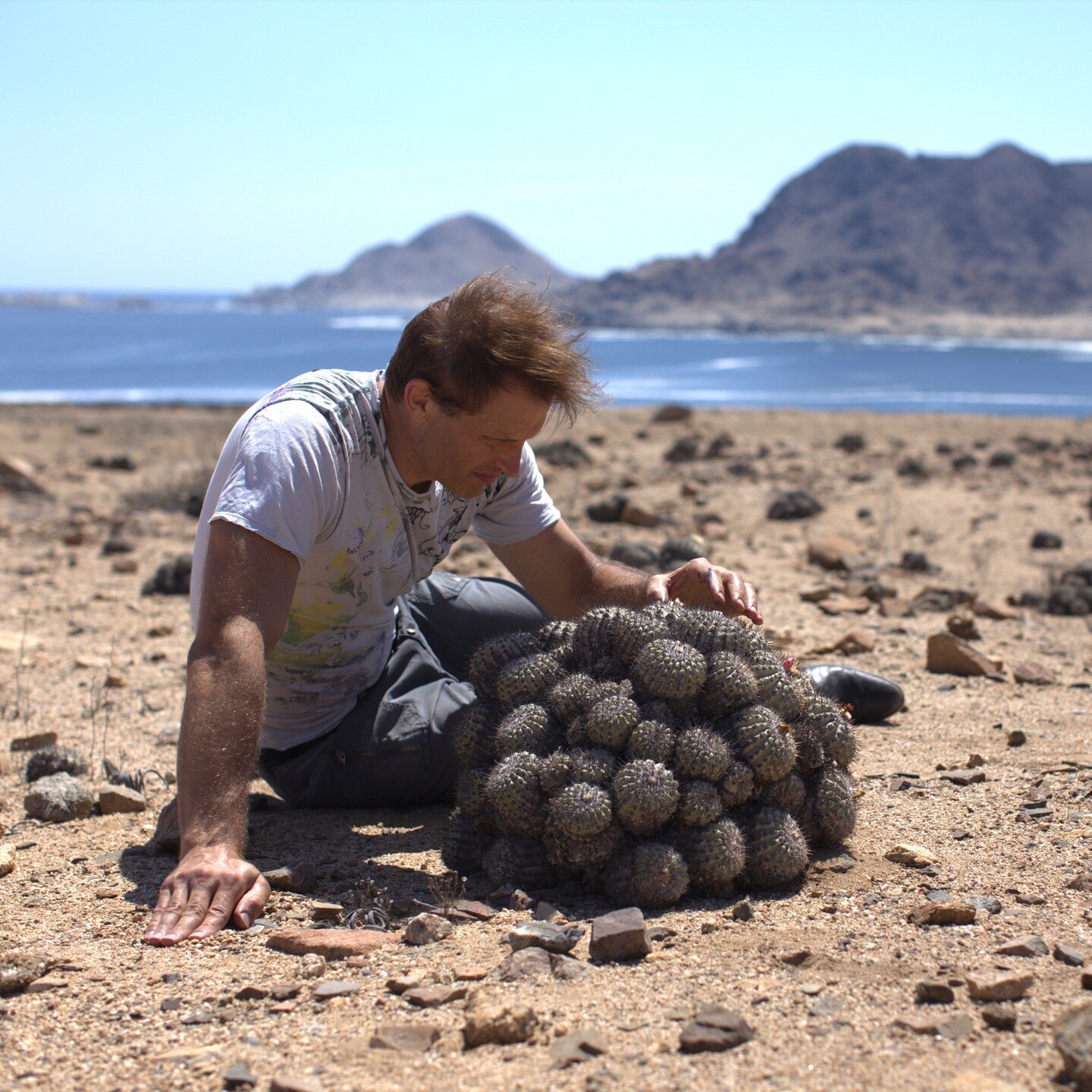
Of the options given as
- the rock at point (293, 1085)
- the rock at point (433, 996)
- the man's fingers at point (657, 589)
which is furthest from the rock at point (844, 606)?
the rock at point (293, 1085)

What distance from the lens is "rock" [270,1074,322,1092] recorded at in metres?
2.11

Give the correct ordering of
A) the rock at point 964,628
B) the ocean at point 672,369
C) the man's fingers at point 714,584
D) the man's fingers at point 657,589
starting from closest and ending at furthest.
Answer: the man's fingers at point 714,584 → the man's fingers at point 657,589 → the rock at point 964,628 → the ocean at point 672,369

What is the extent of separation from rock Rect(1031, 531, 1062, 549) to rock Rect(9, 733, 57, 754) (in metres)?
6.68

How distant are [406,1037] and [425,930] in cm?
51

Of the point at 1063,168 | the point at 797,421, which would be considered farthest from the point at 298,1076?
the point at 1063,168

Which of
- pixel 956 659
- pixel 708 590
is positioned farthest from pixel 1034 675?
pixel 708 590

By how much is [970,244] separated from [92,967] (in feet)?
501

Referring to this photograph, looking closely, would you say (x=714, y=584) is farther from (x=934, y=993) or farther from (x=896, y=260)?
(x=896, y=260)

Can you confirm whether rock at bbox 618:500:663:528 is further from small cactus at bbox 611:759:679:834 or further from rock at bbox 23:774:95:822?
small cactus at bbox 611:759:679:834

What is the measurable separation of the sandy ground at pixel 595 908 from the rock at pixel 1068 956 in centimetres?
2

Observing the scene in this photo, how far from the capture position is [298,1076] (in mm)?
2199

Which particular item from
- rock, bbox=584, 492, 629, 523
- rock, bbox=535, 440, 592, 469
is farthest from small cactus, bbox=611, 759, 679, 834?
rock, bbox=535, 440, 592, 469

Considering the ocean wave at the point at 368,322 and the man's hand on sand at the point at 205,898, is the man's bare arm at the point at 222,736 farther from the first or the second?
the ocean wave at the point at 368,322

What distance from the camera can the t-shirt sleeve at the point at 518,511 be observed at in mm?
4059
